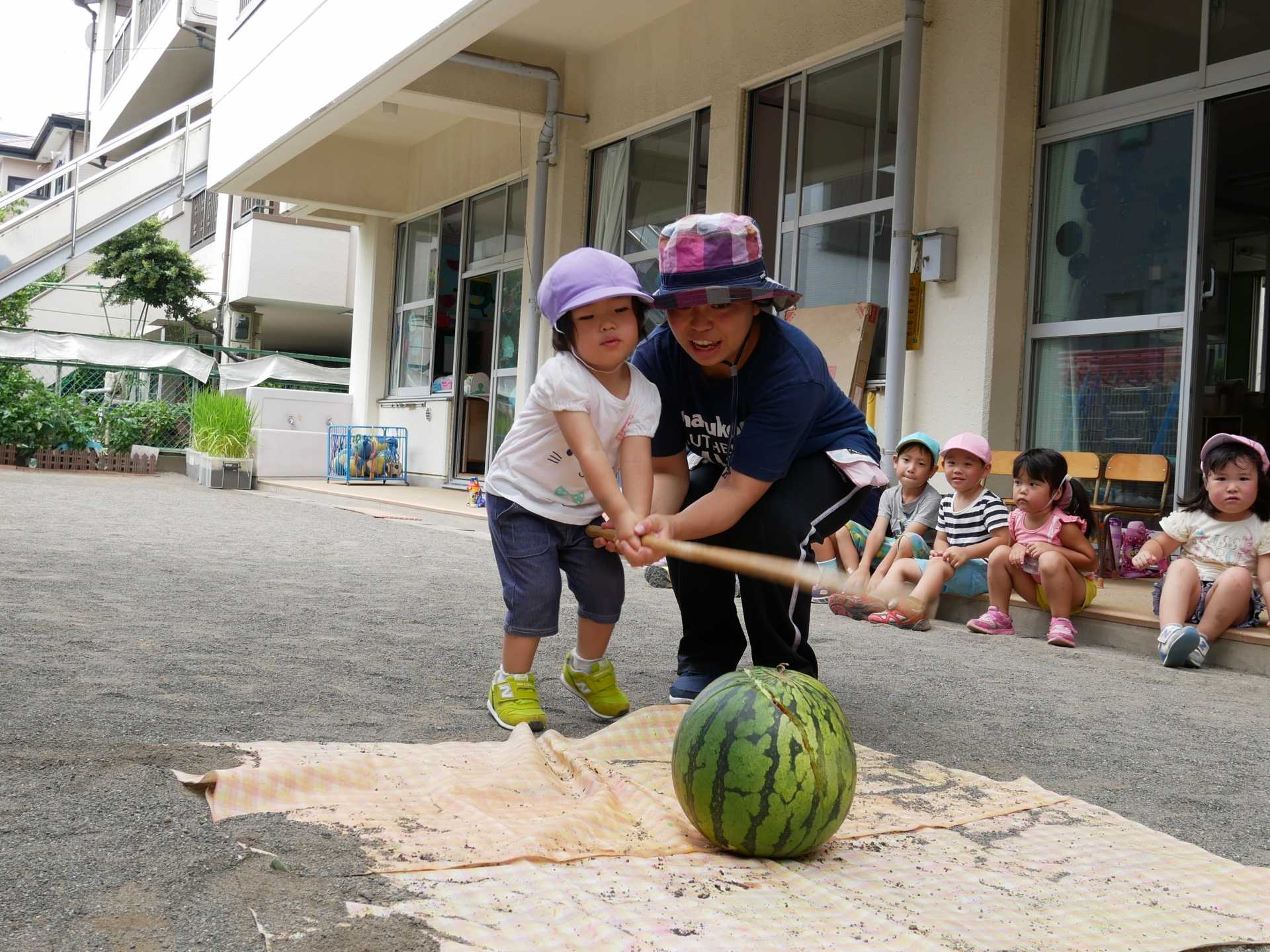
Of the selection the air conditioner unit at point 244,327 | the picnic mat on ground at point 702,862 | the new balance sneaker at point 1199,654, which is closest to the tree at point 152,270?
the air conditioner unit at point 244,327

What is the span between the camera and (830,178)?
8.34m

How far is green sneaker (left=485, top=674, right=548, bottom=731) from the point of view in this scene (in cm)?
309

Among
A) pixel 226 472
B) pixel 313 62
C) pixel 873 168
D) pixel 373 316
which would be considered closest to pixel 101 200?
pixel 373 316

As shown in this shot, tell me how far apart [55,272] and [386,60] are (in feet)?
72.7

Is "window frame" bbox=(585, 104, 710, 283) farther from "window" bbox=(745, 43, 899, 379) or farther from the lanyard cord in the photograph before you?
the lanyard cord

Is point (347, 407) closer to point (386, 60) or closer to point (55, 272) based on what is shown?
point (386, 60)

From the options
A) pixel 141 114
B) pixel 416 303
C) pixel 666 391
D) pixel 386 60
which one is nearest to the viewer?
pixel 666 391

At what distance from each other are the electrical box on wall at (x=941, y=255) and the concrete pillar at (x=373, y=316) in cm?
999

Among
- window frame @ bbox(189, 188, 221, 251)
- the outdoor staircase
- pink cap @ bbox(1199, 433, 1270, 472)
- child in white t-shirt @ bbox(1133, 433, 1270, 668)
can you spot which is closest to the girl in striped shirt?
child in white t-shirt @ bbox(1133, 433, 1270, 668)

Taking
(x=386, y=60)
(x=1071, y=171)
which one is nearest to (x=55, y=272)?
(x=386, y=60)

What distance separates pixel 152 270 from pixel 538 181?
1425cm

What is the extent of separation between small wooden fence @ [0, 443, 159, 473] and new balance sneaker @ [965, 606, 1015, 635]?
13.3 metres

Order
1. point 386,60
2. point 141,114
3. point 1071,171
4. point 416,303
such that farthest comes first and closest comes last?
1. point 141,114
2. point 416,303
3. point 386,60
4. point 1071,171

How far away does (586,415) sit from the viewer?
2.97 meters
